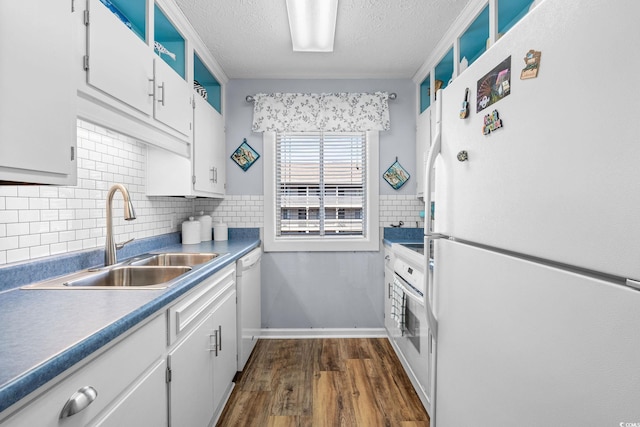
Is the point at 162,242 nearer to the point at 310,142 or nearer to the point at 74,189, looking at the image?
the point at 74,189

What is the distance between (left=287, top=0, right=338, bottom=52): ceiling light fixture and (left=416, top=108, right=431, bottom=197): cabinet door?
101 centimetres

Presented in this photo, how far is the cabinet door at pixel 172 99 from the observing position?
175 centimetres

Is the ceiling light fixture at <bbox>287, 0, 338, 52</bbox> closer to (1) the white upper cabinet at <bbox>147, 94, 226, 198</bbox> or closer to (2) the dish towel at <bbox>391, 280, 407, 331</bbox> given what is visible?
(1) the white upper cabinet at <bbox>147, 94, 226, 198</bbox>

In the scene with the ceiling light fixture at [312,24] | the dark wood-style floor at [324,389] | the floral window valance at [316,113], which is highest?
the ceiling light fixture at [312,24]

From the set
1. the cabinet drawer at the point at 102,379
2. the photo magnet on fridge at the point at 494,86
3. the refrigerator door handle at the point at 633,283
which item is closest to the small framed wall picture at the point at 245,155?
the cabinet drawer at the point at 102,379

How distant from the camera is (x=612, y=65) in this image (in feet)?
1.76

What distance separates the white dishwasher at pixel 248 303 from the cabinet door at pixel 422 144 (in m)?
1.65

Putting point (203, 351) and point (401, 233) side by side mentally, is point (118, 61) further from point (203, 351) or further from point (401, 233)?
point (401, 233)

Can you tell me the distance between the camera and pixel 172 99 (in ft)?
6.31

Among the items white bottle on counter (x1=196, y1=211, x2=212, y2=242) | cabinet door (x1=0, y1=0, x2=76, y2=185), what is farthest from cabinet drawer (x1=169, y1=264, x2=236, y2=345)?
white bottle on counter (x1=196, y1=211, x2=212, y2=242)

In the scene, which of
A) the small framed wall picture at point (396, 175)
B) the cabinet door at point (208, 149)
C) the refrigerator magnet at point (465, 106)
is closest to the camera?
the refrigerator magnet at point (465, 106)

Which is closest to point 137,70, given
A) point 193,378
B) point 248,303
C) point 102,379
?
point 102,379

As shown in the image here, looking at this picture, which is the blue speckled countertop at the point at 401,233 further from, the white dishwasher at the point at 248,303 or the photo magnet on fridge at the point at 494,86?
the photo magnet on fridge at the point at 494,86

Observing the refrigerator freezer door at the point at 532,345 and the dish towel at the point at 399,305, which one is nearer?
the refrigerator freezer door at the point at 532,345
